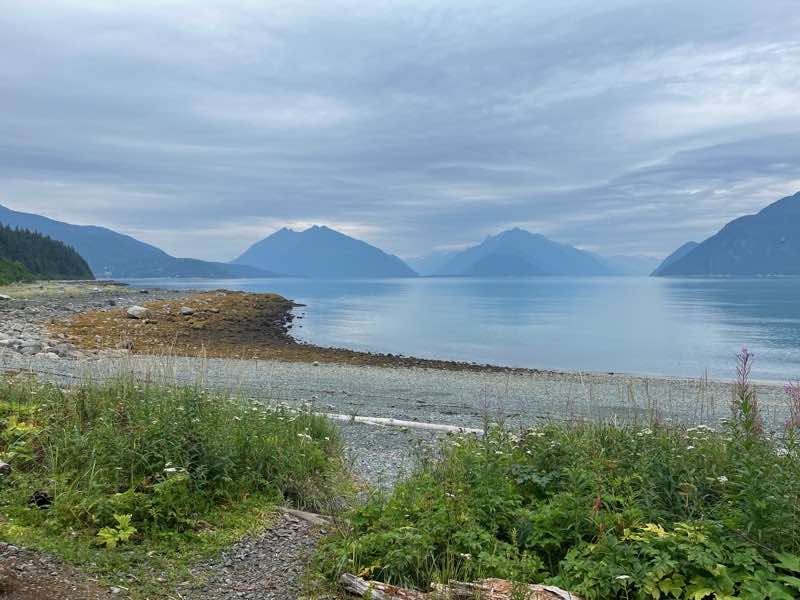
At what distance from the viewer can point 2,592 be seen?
465 centimetres

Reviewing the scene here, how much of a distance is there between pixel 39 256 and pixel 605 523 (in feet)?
501

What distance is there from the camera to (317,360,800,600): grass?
4.45 meters

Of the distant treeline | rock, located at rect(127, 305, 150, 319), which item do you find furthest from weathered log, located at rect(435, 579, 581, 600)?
the distant treeline

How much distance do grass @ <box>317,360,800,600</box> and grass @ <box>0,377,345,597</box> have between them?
1.42m

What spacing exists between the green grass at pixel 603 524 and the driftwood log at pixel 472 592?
13cm

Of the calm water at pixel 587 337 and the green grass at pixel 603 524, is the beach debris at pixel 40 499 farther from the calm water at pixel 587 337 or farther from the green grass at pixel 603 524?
the calm water at pixel 587 337

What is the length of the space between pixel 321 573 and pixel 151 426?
286 cm

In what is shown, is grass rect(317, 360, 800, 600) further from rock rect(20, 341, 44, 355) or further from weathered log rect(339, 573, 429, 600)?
rock rect(20, 341, 44, 355)

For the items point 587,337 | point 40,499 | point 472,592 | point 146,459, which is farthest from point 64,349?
point 587,337

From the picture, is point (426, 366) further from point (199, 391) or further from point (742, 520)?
point (742, 520)

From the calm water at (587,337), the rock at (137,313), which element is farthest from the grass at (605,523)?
the rock at (137,313)

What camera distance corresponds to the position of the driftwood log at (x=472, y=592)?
4480 millimetres

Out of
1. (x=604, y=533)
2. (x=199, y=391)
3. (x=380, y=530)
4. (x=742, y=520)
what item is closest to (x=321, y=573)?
(x=380, y=530)

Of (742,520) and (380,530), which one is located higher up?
(742,520)
